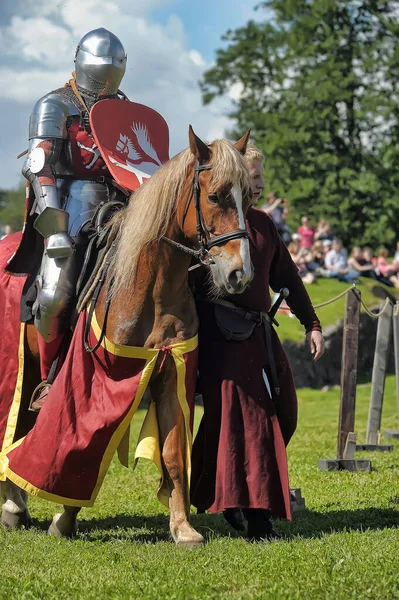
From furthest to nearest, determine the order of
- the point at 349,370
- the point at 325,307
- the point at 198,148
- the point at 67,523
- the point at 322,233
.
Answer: the point at 322,233, the point at 325,307, the point at 349,370, the point at 67,523, the point at 198,148

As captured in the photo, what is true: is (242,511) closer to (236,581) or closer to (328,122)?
(236,581)

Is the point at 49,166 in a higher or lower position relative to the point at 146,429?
higher

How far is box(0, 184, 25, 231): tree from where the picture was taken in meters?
59.0

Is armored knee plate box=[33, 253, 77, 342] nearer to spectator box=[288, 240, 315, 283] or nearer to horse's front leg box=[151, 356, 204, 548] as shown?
horse's front leg box=[151, 356, 204, 548]

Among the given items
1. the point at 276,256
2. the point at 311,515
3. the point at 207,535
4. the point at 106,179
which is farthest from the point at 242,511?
the point at 106,179

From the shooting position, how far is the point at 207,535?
21.6 feet

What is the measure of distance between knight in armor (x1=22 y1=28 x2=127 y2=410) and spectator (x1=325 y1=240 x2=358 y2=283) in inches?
553

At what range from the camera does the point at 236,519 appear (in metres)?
6.75

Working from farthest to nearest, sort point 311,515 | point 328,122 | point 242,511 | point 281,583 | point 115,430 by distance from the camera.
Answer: point 328,122
point 311,515
point 242,511
point 115,430
point 281,583

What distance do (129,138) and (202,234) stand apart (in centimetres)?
137

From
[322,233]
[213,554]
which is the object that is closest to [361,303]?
[213,554]

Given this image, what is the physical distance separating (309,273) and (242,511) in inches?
530

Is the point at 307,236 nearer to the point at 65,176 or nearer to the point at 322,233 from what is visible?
the point at 322,233

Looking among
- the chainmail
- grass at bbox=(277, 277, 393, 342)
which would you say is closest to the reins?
the chainmail
